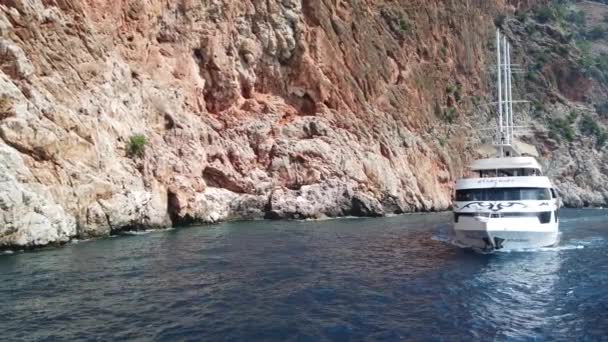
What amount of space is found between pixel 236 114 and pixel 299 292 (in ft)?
106

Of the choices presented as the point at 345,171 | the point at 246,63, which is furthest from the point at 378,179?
the point at 246,63

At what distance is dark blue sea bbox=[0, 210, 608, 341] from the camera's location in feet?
41.0

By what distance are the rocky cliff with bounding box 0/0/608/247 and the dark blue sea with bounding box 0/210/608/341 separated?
524 cm

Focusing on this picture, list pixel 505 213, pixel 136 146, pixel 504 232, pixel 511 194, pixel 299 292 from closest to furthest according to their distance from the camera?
pixel 299 292, pixel 504 232, pixel 505 213, pixel 511 194, pixel 136 146

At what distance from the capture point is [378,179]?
163 feet

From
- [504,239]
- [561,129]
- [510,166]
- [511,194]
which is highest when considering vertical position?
[561,129]

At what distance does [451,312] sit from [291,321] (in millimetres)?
4379

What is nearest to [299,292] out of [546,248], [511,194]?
[511,194]

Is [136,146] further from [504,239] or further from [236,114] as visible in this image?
[504,239]

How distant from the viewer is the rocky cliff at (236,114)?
2727 cm

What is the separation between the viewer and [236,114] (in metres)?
46.5

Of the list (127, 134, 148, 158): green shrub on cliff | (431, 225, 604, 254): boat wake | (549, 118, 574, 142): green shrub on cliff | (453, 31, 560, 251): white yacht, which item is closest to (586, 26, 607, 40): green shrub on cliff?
(549, 118, 574, 142): green shrub on cliff

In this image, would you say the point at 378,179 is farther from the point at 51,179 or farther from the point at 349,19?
the point at 51,179

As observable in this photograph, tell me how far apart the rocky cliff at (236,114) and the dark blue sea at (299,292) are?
5241mm
